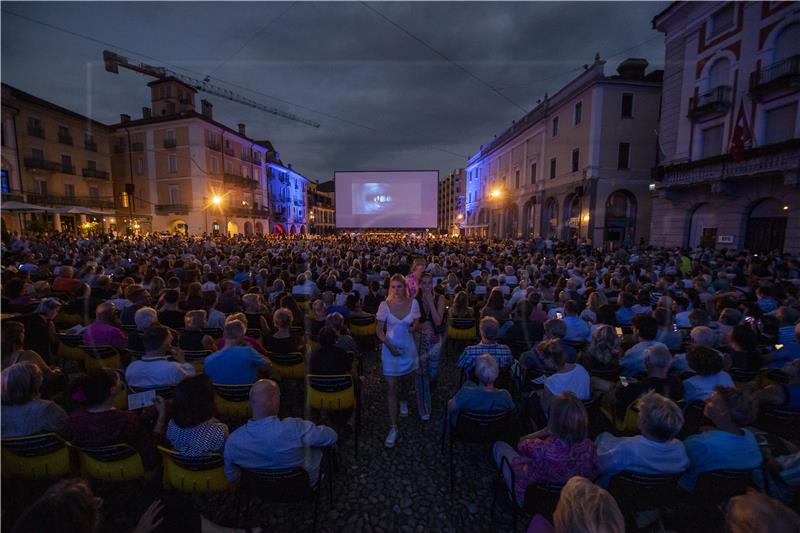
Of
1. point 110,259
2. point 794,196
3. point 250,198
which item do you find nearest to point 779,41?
point 794,196

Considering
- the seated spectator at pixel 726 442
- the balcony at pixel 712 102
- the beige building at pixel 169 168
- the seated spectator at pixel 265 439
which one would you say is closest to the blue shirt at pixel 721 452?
the seated spectator at pixel 726 442

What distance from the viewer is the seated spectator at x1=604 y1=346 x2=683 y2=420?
311 centimetres

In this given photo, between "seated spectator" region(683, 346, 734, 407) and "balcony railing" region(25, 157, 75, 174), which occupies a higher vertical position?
"balcony railing" region(25, 157, 75, 174)

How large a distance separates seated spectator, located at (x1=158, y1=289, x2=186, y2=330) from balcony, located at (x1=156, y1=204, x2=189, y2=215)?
34140mm

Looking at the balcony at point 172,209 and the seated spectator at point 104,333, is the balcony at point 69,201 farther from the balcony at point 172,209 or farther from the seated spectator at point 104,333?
the seated spectator at point 104,333

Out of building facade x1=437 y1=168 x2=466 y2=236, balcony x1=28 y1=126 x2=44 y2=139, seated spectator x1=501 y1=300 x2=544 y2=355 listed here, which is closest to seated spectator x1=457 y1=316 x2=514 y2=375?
seated spectator x1=501 y1=300 x2=544 y2=355

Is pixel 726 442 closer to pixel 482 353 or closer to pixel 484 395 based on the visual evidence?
pixel 484 395

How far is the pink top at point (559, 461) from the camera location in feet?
7.32

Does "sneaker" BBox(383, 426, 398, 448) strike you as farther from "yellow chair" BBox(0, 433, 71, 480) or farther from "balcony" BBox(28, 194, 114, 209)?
"balcony" BBox(28, 194, 114, 209)

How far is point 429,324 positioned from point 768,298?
6.35 meters

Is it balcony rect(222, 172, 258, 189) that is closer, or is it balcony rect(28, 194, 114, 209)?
balcony rect(28, 194, 114, 209)

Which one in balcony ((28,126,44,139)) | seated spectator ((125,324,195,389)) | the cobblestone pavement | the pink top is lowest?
the cobblestone pavement

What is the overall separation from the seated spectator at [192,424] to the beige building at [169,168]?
3630cm

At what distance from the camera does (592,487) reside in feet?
5.00
